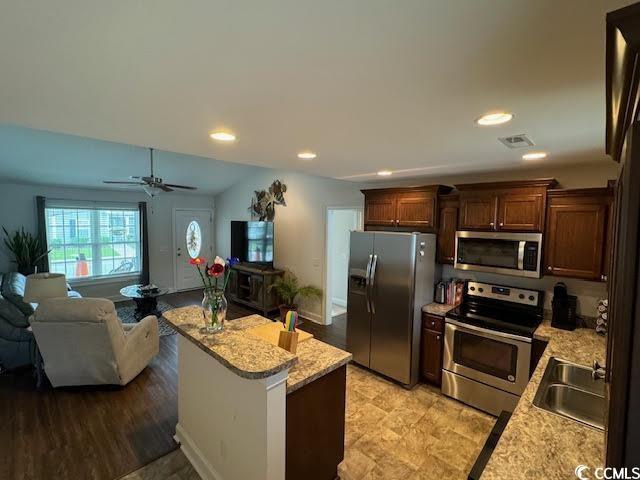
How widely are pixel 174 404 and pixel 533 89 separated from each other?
3.73m

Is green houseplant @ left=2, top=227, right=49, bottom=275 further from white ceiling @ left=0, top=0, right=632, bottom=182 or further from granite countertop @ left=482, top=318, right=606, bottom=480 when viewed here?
granite countertop @ left=482, top=318, right=606, bottom=480

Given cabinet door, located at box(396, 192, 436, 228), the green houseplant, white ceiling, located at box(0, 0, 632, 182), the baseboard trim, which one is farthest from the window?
cabinet door, located at box(396, 192, 436, 228)

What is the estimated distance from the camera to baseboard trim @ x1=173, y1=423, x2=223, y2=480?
2099 mm

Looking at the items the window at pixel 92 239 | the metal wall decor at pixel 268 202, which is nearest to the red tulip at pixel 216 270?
the metal wall decor at pixel 268 202

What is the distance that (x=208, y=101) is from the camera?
4.47 feet

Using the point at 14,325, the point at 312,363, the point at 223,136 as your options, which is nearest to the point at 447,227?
the point at 312,363

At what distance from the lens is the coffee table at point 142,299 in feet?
16.9

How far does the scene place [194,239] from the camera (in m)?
7.64

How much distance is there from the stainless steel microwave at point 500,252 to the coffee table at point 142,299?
4845 mm

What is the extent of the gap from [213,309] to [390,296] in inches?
80.1

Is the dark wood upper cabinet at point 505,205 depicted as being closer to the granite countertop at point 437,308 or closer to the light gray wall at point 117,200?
the granite countertop at point 437,308

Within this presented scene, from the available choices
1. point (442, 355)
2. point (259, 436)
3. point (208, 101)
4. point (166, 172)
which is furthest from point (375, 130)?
point (166, 172)

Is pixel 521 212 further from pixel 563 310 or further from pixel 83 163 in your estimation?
pixel 83 163

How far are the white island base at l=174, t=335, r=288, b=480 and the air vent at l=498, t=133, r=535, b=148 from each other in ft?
6.53
